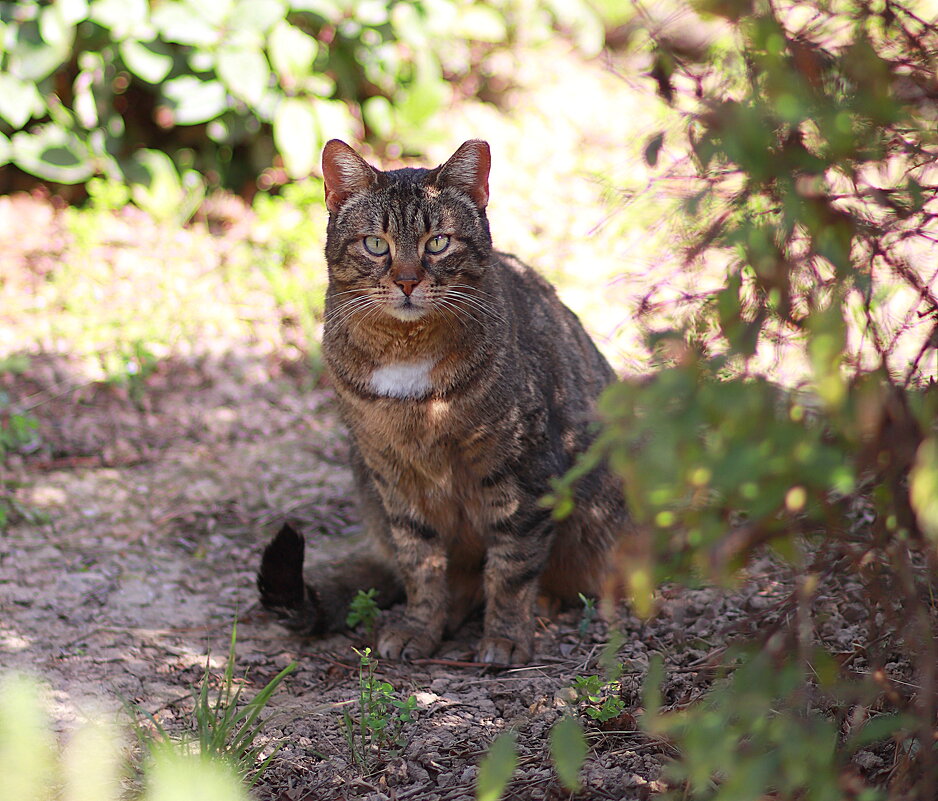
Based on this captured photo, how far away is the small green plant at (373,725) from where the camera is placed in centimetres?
238

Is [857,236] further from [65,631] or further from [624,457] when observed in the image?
[65,631]

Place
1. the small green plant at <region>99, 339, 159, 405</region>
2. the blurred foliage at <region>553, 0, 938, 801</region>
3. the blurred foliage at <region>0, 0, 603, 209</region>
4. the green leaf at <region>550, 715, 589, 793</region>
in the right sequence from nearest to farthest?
the blurred foliage at <region>553, 0, 938, 801</region>
the green leaf at <region>550, 715, 589, 793</region>
the small green plant at <region>99, 339, 159, 405</region>
the blurred foliage at <region>0, 0, 603, 209</region>

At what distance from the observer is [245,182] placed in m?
6.46

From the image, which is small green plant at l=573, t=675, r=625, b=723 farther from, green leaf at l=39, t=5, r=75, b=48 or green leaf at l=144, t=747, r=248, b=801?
green leaf at l=39, t=5, r=75, b=48

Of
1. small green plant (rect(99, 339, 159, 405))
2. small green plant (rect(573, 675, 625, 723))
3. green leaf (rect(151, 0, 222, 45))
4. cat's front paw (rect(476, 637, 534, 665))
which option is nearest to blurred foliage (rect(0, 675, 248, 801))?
small green plant (rect(573, 675, 625, 723))

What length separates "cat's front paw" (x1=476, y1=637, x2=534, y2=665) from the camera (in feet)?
10.0

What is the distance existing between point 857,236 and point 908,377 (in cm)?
31

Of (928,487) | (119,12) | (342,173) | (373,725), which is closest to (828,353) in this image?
(928,487)

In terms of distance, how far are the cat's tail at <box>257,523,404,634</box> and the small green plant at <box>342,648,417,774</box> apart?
529mm

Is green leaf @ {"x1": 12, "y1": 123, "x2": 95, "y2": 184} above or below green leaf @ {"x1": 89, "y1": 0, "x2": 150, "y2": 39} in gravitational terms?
below

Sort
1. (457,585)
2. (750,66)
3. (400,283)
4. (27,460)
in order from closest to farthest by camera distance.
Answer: (750,66) < (400,283) < (457,585) < (27,460)

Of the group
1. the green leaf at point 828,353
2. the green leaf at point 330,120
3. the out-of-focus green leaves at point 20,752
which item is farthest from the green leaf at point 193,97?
the green leaf at point 828,353

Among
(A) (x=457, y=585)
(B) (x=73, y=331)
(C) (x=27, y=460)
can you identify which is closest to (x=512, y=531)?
(A) (x=457, y=585)

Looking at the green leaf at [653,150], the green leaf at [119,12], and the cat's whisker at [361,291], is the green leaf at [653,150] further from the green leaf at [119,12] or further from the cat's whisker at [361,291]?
the green leaf at [119,12]
